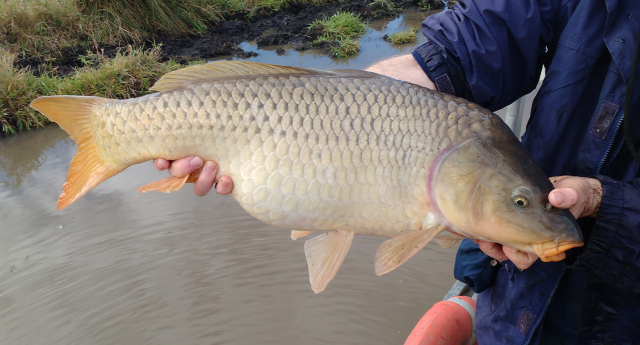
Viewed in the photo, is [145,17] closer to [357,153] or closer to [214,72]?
[214,72]

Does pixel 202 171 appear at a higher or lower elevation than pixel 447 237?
higher

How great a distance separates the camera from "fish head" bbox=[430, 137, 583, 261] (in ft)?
3.93

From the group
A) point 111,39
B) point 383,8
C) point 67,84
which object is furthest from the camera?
point 383,8

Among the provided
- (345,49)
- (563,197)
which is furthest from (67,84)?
(563,197)

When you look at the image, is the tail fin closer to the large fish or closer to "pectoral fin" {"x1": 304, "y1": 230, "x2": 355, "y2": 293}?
the large fish

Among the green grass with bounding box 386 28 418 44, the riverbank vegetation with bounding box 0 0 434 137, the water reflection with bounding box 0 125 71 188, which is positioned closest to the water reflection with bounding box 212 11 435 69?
the green grass with bounding box 386 28 418 44

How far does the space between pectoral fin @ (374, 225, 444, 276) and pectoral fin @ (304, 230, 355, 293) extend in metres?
0.13

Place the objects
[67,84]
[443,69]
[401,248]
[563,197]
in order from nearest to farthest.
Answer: [563,197] → [401,248] → [443,69] → [67,84]

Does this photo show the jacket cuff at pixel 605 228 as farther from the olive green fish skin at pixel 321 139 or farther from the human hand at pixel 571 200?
the olive green fish skin at pixel 321 139

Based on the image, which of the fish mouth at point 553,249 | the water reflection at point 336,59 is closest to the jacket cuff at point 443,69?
the fish mouth at point 553,249

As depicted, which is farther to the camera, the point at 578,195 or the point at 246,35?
the point at 246,35

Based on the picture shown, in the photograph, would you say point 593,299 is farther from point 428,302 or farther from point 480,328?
point 428,302

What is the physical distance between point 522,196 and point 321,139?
586 millimetres

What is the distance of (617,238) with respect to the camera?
1.23m
